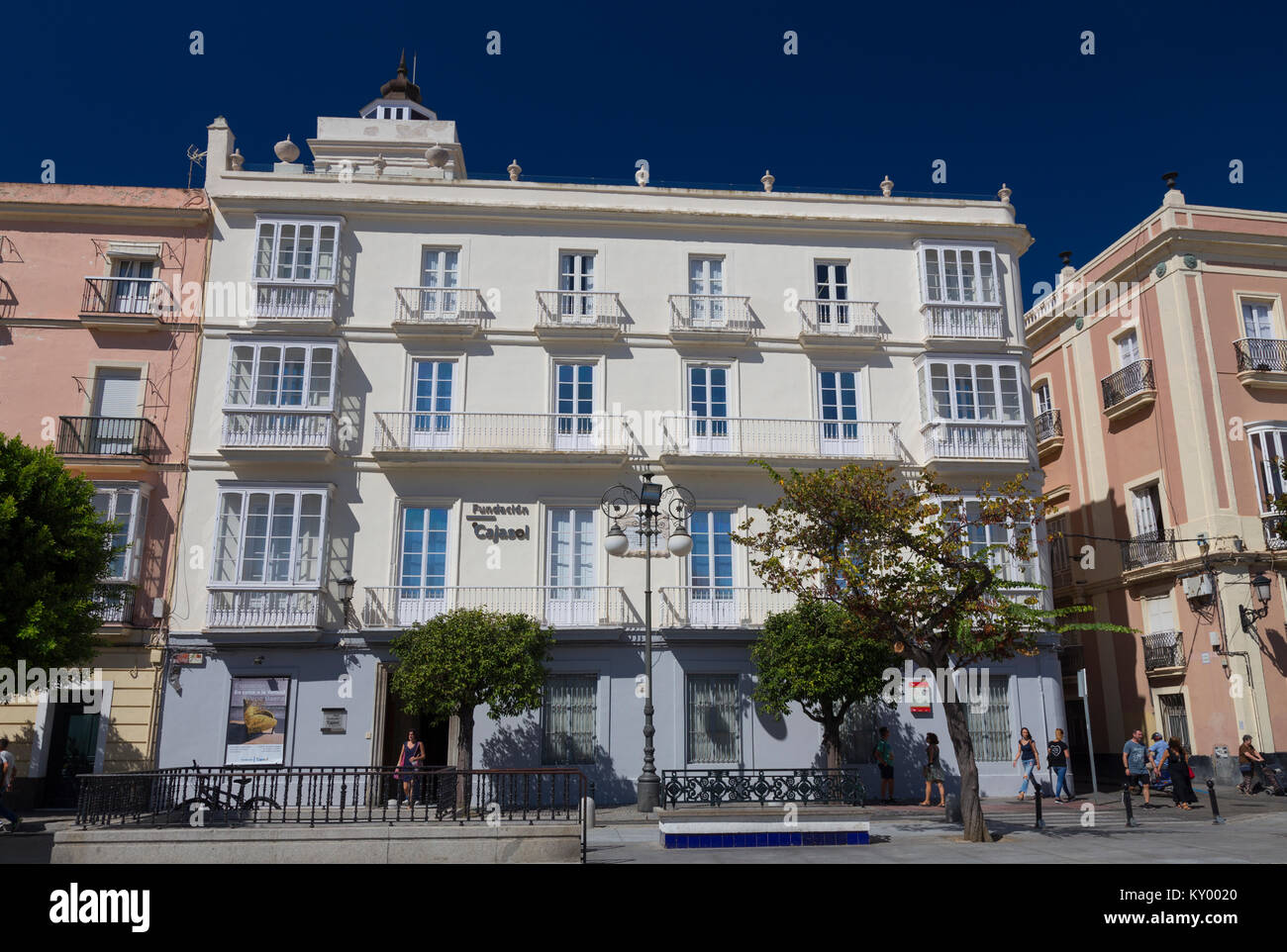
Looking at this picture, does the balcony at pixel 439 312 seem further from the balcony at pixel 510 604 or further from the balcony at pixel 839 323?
the balcony at pixel 839 323

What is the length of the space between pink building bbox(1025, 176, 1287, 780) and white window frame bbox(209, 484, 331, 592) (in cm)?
1985

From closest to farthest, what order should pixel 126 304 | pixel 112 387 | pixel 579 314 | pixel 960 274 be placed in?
1. pixel 112 387
2. pixel 126 304
3. pixel 579 314
4. pixel 960 274

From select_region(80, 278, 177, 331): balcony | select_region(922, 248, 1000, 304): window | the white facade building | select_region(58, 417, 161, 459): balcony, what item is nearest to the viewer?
the white facade building

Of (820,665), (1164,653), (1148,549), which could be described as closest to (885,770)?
(820,665)

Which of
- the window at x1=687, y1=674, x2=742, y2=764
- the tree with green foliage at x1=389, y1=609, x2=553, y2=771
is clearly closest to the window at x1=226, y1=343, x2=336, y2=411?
the tree with green foliage at x1=389, y1=609, x2=553, y2=771

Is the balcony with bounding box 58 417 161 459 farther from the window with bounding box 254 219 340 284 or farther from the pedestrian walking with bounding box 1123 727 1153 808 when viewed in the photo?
the pedestrian walking with bounding box 1123 727 1153 808

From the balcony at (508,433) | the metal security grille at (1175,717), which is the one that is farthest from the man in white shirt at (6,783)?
the metal security grille at (1175,717)

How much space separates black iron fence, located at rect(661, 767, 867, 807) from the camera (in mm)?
14875

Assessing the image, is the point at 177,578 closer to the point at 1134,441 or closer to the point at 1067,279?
the point at 1134,441

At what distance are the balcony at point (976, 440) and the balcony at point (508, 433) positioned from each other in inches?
268

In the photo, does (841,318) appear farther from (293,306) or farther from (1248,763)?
(1248,763)

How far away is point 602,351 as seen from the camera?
2283cm

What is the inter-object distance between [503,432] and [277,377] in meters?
5.18

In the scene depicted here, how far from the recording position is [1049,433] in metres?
29.0
